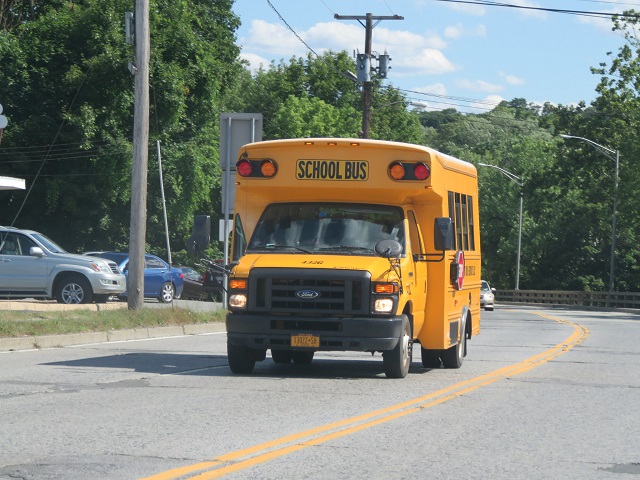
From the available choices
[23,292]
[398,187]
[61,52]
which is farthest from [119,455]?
[61,52]

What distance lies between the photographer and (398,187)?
14000 millimetres

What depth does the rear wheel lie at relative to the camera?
27.4 meters

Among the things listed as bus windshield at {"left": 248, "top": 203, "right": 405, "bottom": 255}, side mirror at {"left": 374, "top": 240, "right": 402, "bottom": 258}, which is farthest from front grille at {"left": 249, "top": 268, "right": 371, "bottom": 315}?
bus windshield at {"left": 248, "top": 203, "right": 405, "bottom": 255}

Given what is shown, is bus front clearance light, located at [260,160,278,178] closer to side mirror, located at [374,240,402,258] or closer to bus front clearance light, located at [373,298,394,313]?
side mirror, located at [374,240,402,258]

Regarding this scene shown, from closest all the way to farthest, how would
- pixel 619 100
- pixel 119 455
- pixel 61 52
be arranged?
pixel 119 455, pixel 61 52, pixel 619 100

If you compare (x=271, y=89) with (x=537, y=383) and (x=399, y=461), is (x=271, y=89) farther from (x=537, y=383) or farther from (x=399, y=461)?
(x=399, y=461)

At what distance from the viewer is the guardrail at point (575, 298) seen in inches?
2559

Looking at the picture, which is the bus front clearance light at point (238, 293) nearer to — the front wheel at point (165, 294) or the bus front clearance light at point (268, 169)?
the bus front clearance light at point (268, 169)

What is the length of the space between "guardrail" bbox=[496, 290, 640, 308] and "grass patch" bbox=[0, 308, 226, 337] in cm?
4394

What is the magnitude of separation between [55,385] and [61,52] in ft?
105

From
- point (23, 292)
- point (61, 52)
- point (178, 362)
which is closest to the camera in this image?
point (178, 362)

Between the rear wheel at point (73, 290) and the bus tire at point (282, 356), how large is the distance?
40.7ft

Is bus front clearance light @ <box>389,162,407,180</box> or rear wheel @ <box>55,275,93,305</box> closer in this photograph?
bus front clearance light @ <box>389,162,407,180</box>

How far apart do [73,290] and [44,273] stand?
2.61ft
